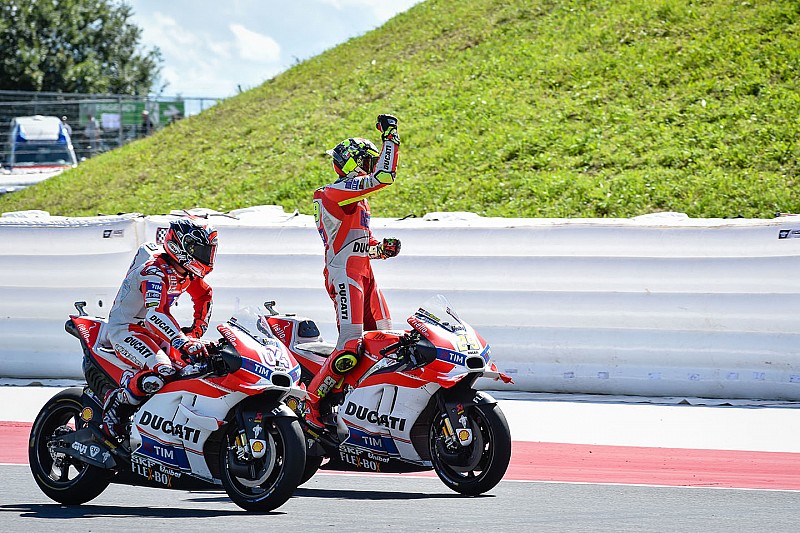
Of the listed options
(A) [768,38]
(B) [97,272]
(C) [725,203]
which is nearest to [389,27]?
(A) [768,38]

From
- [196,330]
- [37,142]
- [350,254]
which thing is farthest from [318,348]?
[37,142]

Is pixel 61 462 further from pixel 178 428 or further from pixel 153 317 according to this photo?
pixel 153 317

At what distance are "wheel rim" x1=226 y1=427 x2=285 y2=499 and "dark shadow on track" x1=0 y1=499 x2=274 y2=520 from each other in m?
0.13

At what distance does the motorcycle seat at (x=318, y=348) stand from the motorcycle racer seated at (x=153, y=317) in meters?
1.12

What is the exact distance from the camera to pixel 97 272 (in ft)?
39.1

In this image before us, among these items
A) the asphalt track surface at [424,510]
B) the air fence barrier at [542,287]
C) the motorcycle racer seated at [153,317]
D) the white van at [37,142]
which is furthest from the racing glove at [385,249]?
the white van at [37,142]

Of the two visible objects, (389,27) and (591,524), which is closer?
(591,524)

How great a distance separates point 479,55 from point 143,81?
4187 centimetres

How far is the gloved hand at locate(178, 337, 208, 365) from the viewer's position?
21.5 feet

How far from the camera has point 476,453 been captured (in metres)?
6.71

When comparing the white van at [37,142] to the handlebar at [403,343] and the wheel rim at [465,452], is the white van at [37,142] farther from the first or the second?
the wheel rim at [465,452]

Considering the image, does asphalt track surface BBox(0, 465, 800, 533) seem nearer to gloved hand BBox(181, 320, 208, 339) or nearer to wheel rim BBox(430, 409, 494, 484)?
wheel rim BBox(430, 409, 494, 484)

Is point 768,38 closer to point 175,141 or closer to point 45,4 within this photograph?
point 175,141

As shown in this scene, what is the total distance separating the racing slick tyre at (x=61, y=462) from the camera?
6.81m
